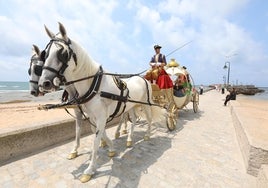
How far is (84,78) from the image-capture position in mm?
3152

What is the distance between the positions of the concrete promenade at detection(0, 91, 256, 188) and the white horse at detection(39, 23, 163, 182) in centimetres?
51

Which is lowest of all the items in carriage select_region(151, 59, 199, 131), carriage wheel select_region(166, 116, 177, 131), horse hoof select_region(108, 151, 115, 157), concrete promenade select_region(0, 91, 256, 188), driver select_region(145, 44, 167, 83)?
concrete promenade select_region(0, 91, 256, 188)

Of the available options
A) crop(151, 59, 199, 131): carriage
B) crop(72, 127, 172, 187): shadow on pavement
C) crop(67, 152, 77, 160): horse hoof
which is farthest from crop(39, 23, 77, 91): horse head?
crop(151, 59, 199, 131): carriage

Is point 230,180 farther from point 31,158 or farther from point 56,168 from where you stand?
A: point 31,158

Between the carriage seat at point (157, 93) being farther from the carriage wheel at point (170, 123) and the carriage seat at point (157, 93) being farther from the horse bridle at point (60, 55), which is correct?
the horse bridle at point (60, 55)

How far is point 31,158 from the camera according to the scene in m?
3.91

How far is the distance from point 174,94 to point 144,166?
15.6 ft

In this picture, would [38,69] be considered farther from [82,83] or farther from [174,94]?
[174,94]

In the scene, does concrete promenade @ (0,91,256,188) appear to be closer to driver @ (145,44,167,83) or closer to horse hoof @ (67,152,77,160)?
horse hoof @ (67,152,77,160)

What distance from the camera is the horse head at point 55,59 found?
260 centimetres

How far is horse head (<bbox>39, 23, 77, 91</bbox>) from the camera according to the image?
2.60 meters

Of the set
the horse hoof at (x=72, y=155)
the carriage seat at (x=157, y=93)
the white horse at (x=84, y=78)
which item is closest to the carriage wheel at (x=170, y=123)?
the carriage seat at (x=157, y=93)

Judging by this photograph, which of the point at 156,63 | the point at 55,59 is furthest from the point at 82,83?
the point at 156,63

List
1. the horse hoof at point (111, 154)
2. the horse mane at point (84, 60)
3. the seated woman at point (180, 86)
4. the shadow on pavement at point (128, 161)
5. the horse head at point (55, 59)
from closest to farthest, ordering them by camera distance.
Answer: the horse head at point (55, 59) → the horse mane at point (84, 60) → the shadow on pavement at point (128, 161) → the horse hoof at point (111, 154) → the seated woman at point (180, 86)
